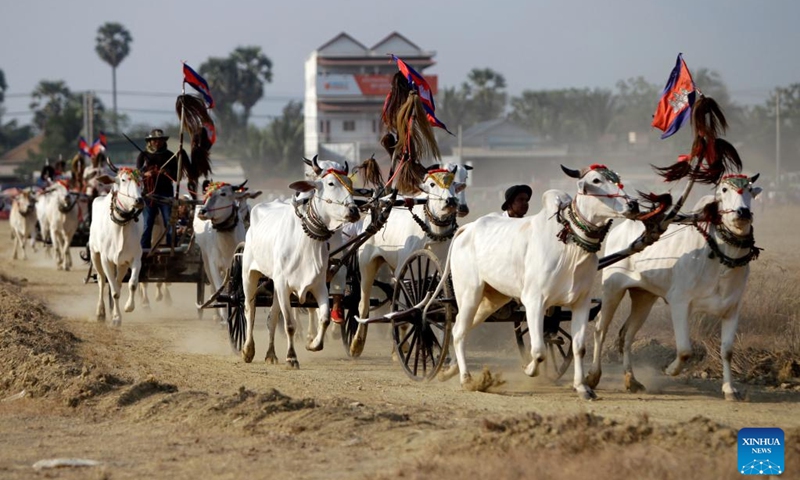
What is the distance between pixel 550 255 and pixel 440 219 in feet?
8.07

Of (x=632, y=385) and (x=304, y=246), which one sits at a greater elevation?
(x=304, y=246)

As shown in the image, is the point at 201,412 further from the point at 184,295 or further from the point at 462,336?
the point at 184,295

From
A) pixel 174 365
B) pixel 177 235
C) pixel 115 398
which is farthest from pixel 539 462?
pixel 177 235

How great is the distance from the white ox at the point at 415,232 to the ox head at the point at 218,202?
269cm

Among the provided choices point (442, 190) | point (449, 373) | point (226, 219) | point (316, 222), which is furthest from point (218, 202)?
point (449, 373)

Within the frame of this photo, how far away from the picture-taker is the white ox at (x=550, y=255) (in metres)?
9.87

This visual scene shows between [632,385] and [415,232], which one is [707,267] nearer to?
[632,385]

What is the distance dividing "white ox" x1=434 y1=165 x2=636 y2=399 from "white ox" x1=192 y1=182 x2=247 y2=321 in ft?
18.5

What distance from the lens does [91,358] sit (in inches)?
509

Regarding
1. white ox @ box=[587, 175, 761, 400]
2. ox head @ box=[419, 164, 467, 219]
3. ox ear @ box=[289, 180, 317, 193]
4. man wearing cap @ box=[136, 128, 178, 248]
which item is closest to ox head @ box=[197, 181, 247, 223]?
man wearing cap @ box=[136, 128, 178, 248]

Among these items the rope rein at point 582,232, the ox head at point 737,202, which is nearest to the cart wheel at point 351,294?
the rope rein at point 582,232

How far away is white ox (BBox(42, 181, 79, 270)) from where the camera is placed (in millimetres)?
26047

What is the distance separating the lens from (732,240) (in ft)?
33.9

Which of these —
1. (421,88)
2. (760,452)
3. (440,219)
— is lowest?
(760,452)
